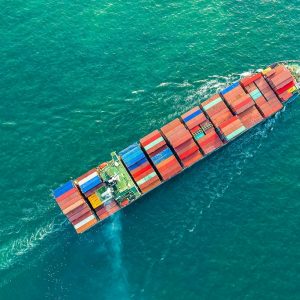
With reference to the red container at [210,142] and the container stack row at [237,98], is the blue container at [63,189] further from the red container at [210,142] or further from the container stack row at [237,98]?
the container stack row at [237,98]

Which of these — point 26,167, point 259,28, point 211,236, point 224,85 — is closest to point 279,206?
point 211,236

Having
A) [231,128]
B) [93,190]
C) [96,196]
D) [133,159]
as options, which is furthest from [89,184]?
[231,128]

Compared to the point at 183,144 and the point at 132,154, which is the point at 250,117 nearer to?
the point at 183,144

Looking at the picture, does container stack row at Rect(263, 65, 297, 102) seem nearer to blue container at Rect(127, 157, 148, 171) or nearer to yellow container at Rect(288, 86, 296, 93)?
yellow container at Rect(288, 86, 296, 93)

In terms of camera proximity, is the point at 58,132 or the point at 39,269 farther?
the point at 58,132

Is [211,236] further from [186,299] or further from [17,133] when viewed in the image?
[17,133]

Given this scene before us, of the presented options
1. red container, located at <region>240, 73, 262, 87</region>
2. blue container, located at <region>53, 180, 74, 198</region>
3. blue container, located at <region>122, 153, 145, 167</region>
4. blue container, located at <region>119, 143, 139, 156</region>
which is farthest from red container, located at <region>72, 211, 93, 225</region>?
red container, located at <region>240, 73, 262, 87</region>
